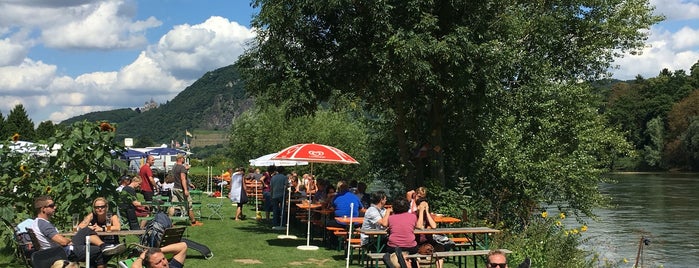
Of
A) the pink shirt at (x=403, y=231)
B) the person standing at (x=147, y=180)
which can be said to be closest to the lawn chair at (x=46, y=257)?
the pink shirt at (x=403, y=231)

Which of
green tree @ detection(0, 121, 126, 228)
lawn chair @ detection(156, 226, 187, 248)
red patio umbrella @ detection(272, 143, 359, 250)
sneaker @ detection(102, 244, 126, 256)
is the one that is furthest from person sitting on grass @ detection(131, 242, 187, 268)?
red patio umbrella @ detection(272, 143, 359, 250)

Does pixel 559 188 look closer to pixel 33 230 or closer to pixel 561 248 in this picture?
pixel 561 248

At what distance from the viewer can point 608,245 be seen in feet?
68.2

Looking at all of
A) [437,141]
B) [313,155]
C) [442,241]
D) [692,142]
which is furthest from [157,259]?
[692,142]

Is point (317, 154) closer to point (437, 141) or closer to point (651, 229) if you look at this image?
point (437, 141)

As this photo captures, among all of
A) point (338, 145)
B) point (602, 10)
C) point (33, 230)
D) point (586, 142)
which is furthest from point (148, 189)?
point (338, 145)

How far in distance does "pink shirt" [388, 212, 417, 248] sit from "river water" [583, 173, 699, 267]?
711cm

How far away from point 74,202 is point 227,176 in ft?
72.8

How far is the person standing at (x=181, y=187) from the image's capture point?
51.5 feet

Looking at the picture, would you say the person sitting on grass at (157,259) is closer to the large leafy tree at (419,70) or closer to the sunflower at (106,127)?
the sunflower at (106,127)

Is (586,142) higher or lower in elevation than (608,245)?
higher

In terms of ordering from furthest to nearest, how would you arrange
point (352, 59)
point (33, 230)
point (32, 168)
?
point (352, 59) → point (32, 168) → point (33, 230)

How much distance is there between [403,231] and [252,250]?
3975mm

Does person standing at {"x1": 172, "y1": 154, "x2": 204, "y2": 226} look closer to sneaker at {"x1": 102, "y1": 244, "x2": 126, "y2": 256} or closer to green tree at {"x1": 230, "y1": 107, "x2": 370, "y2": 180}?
sneaker at {"x1": 102, "y1": 244, "x2": 126, "y2": 256}
